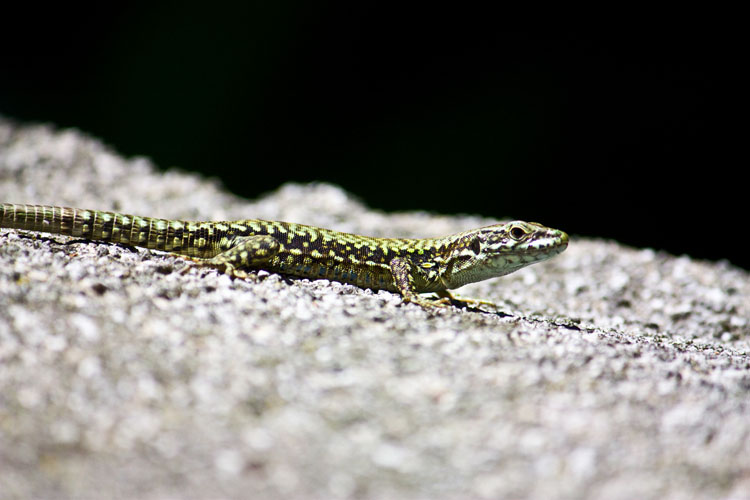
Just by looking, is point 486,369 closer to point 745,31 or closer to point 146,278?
point 146,278

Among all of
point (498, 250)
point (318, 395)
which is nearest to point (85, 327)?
point (318, 395)

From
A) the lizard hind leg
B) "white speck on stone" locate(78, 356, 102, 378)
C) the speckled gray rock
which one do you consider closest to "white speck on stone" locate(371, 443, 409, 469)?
the speckled gray rock

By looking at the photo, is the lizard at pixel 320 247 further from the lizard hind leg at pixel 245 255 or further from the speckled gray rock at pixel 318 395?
the speckled gray rock at pixel 318 395

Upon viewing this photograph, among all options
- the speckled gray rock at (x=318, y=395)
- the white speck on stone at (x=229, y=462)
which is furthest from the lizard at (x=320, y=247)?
the white speck on stone at (x=229, y=462)

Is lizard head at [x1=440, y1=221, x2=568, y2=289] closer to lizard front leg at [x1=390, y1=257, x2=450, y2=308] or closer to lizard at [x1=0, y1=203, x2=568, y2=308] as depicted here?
lizard at [x1=0, y1=203, x2=568, y2=308]

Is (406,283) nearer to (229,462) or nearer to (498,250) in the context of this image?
(498,250)

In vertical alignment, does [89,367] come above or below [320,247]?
below

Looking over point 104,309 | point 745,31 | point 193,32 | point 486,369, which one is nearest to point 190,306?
point 104,309
